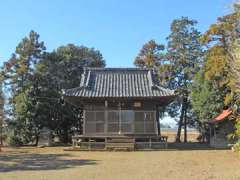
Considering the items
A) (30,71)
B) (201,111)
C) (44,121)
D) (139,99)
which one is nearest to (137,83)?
(139,99)

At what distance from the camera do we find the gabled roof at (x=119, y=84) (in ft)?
79.1

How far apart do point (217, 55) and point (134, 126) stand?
25.4ft

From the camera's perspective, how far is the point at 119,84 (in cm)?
2597

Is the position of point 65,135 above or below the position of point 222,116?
below

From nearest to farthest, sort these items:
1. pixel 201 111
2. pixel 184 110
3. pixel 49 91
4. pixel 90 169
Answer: pixel 90 169 → pixel 201 111 → pixel 49 91 → pixel 184 110

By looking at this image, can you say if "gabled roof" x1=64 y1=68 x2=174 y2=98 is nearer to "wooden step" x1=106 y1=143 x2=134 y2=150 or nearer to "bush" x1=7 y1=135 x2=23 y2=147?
"wooden step" x1=106 y1=143 x2=134 y2=150

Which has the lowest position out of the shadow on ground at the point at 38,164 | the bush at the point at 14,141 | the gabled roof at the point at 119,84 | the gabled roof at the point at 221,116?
the shadow on ground at the point at 38,164

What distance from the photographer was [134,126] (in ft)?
81.2

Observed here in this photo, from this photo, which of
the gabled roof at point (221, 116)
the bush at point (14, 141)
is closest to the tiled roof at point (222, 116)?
the gabled roof at point (221, 116)

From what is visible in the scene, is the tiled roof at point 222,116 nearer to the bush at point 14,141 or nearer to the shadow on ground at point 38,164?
the shadow on ground at point 38,164

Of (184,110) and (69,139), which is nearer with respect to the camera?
(69,139)

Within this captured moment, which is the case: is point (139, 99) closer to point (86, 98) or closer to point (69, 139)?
point (86, 98)

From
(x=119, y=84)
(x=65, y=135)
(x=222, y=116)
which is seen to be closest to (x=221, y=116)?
(x=222, y=116)

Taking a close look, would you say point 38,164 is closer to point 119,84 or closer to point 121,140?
point 121,140
